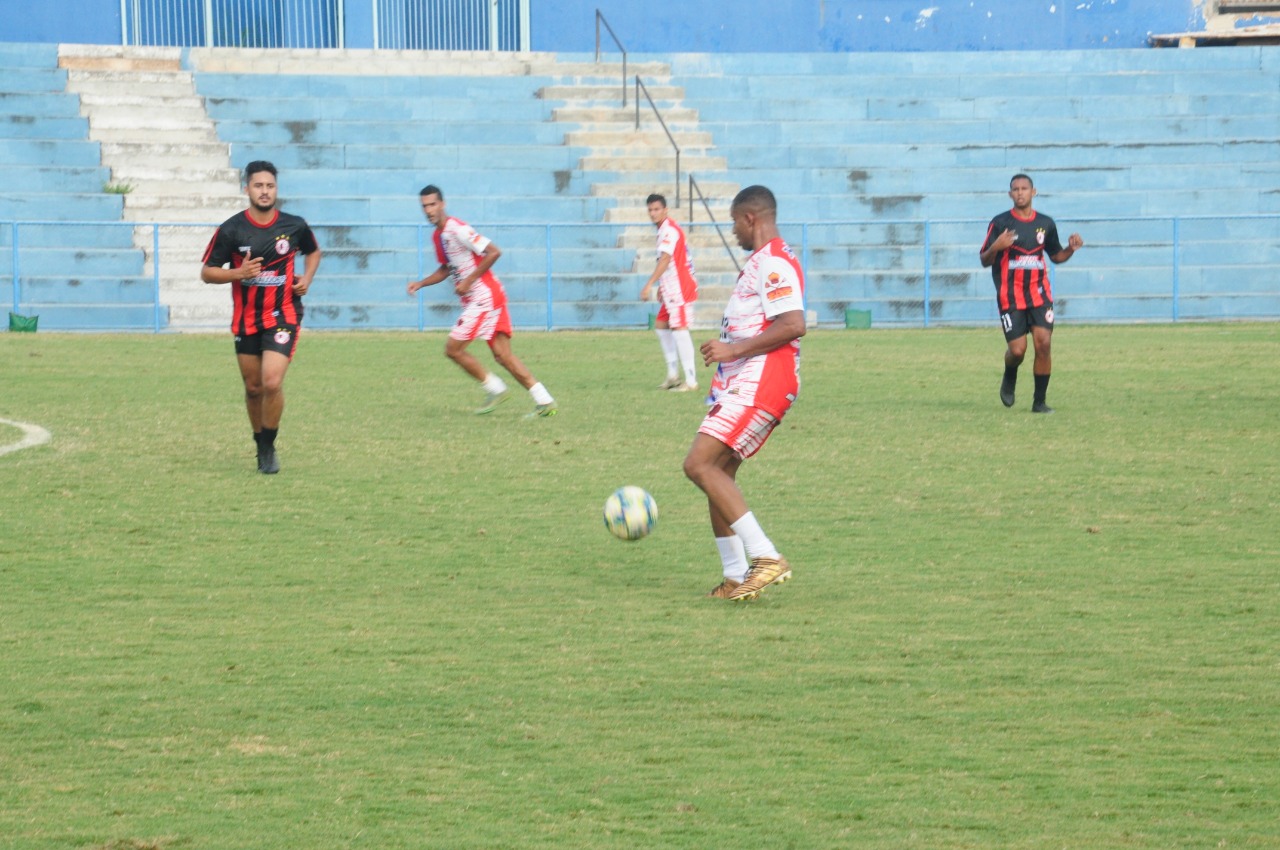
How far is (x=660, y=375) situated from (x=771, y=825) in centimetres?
1417

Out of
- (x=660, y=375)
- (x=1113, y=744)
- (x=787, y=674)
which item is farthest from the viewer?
(x=660, y=375)

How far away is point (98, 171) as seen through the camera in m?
27.4

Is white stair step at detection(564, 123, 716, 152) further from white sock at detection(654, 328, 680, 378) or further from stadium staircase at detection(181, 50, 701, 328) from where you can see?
white sock at detection(654, 328, 680, 378)

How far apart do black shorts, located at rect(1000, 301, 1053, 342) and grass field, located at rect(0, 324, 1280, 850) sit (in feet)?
4.61

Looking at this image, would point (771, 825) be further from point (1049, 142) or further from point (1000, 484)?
point (1049, 142)

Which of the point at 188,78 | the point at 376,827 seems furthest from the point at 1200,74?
the point at 376,827

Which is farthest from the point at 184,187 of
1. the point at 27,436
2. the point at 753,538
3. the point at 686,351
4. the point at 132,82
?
the point at 753,538

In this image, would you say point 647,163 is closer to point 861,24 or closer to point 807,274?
point 807,274

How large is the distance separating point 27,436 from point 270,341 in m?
3.03

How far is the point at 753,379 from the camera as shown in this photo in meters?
7.02

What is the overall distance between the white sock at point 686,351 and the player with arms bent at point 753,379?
9392 millimetres

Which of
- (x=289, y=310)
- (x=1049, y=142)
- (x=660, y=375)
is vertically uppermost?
(x=1049, y=142)

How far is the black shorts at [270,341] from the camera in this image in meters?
10.8

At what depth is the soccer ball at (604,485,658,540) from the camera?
7668 mm
